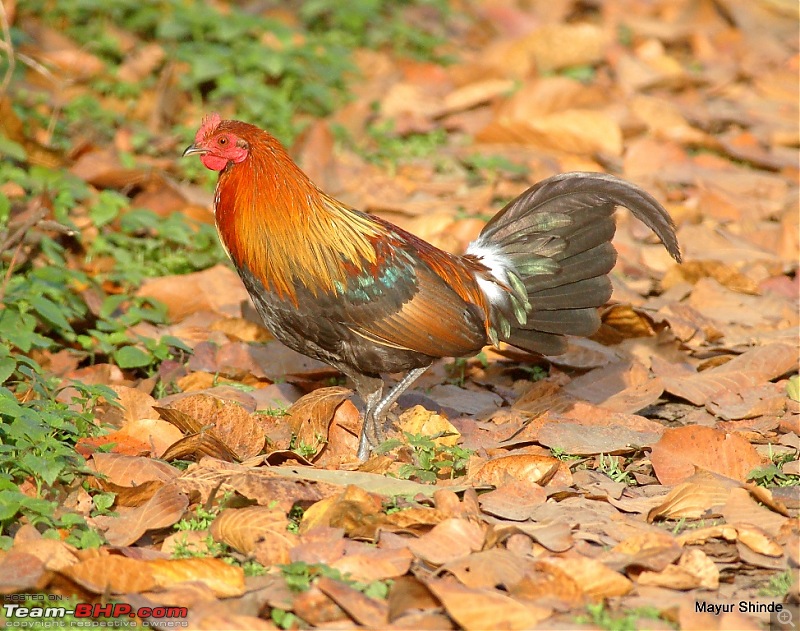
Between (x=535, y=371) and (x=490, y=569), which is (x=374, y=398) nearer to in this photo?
(x=535, y=371)

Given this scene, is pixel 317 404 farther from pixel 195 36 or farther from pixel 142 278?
pixel 195 36

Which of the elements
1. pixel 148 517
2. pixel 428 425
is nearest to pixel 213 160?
pixel 428 425

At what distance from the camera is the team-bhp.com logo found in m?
3.75

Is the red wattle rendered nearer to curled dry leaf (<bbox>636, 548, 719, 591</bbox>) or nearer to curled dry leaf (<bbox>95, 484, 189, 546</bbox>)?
curled dry leaf (<bbox>95, 484, 189, 546</bbox>)

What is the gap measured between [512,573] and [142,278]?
12.5 ft

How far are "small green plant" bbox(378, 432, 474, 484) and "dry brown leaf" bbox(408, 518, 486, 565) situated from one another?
0.61 meters

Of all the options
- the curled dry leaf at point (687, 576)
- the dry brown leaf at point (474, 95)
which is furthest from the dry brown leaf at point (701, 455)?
the dry brown leaf at point (474, 95)

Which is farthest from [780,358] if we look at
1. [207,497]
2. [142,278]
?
[142,278]

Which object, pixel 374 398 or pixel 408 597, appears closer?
pixel 408 597

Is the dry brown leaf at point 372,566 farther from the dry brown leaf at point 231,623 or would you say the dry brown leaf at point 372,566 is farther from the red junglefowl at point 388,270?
the red junglefowl at point 388,270

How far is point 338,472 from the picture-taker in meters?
4.76

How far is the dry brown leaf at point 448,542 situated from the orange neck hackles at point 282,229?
146cm

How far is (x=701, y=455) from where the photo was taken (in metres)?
4.93

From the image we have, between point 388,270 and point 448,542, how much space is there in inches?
63.0
